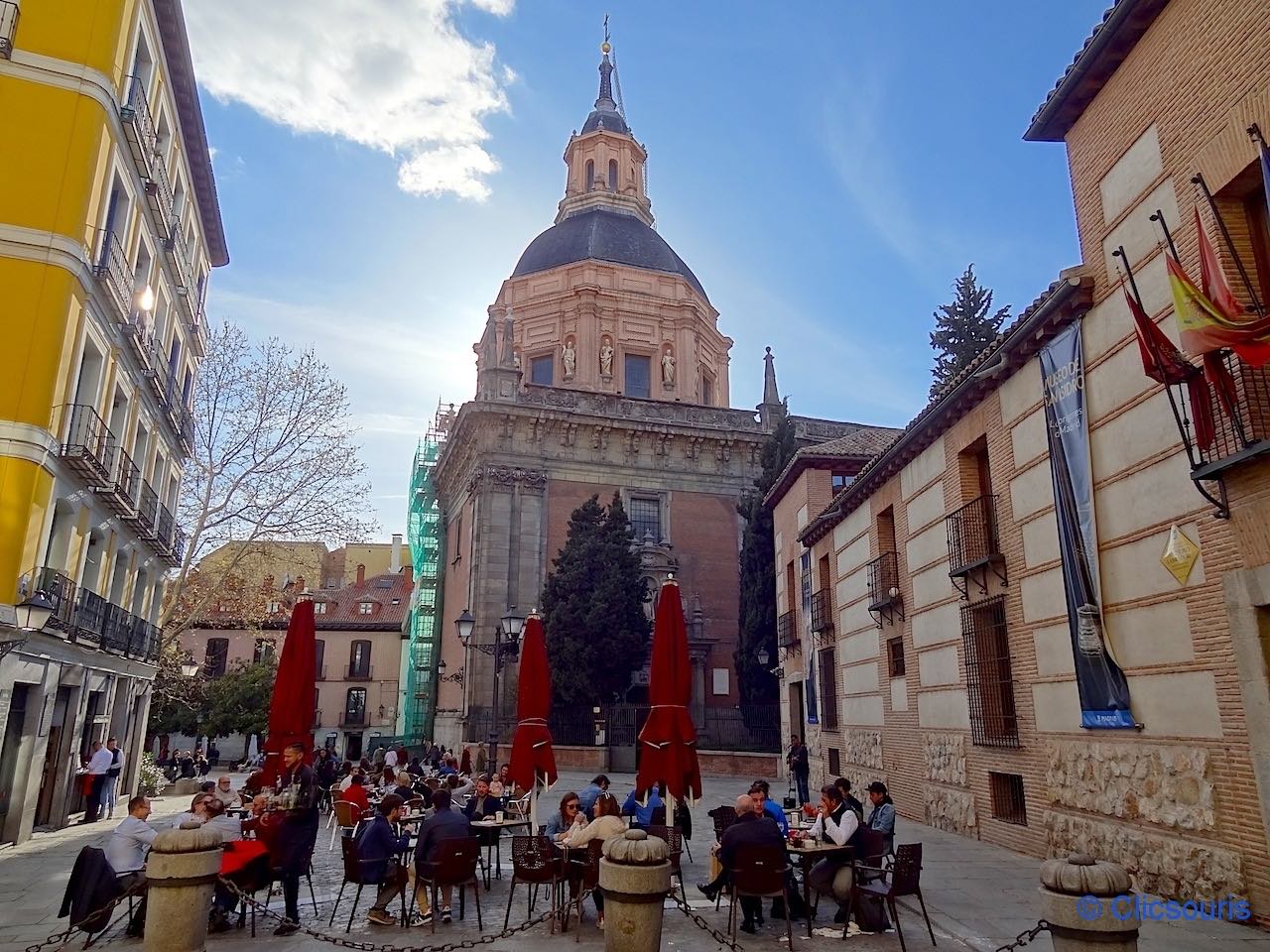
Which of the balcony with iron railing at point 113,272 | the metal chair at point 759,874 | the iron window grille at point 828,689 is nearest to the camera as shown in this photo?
the metal chair at point 759,874

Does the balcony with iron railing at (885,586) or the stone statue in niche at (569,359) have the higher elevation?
the stone statue in niche at (569,359)

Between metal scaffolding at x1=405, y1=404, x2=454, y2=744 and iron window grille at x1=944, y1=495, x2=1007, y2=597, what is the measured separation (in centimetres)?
2871

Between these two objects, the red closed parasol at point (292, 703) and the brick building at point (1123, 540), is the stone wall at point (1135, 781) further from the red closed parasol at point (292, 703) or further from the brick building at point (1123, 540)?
the red closed parasol at point (292, 703)

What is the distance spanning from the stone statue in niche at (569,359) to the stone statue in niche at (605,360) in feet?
3.79

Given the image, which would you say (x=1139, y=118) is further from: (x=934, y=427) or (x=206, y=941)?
(x=206, y=941)

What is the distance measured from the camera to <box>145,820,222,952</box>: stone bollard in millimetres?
6859

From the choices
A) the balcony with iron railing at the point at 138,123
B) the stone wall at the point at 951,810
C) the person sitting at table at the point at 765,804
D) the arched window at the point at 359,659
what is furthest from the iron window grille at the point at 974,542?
the arched window at the point at 359,659

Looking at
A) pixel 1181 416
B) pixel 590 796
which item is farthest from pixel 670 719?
pixel 1181 416

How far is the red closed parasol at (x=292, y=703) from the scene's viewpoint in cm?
1180

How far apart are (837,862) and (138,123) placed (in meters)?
17.2

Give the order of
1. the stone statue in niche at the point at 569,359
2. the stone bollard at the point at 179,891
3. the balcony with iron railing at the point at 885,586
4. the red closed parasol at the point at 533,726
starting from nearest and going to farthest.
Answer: the stone bollard at the point at 179,891 → the red closed parasol at the point at 533,726 → the balcony with iron railing at the point at 885,586 → the stone statue in niche at the point at 569,359

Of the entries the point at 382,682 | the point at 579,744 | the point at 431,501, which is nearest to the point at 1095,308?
the point at 579,744

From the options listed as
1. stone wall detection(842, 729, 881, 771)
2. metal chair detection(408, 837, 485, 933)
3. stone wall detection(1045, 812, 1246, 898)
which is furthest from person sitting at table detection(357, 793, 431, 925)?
stone wall detection(842, 729, 881, 771)

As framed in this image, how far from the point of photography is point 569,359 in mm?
39312
